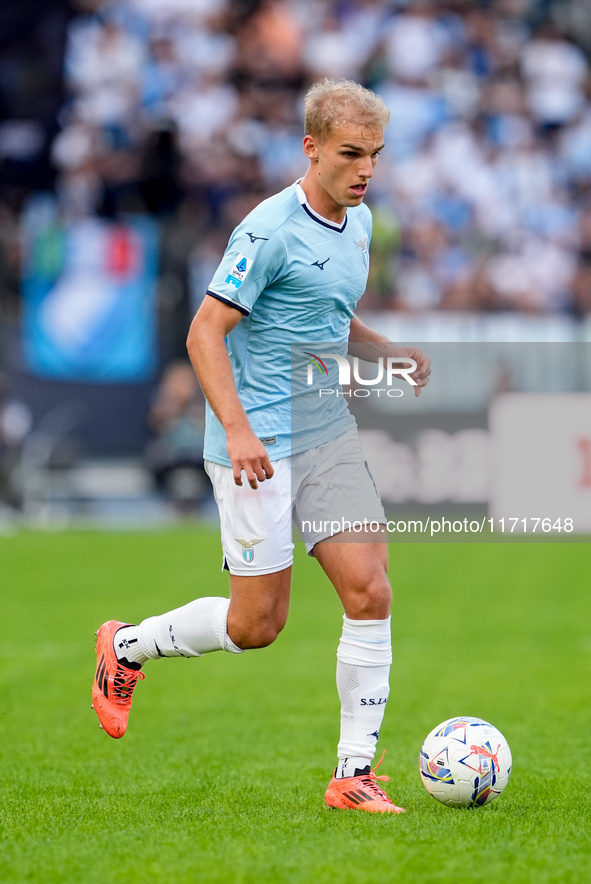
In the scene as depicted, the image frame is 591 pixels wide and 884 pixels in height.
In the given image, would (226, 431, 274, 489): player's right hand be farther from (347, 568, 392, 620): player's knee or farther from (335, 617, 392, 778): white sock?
(335, 617, 392, 778): white sock

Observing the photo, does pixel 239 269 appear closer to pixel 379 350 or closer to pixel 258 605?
pixel 379 350

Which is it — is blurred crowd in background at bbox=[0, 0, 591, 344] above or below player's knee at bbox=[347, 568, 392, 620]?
above

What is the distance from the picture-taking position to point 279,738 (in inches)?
221

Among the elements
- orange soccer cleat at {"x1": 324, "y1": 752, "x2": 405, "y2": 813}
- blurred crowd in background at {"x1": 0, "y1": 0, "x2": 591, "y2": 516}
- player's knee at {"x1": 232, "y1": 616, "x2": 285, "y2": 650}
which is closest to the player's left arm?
player's knee at {"x1": 232, "y1": 616, "x2": 285, "y2": 650}

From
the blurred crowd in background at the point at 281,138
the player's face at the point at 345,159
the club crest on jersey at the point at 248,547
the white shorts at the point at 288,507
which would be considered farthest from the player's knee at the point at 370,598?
the blurred crowd in background at the point at 281,138

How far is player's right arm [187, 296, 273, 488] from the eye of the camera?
3.89 meters

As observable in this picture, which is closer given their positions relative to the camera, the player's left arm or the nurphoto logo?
the nurphoto logo

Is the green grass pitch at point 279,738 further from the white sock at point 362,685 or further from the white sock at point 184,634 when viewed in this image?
the white sock at point 184,634

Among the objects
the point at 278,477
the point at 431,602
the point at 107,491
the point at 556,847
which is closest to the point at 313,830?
the point at 556,847

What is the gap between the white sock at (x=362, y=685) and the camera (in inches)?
166

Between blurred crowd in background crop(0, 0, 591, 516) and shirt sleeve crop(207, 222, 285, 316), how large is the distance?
1197 centimetres

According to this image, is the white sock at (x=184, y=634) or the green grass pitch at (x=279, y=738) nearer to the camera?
the green grass pitch at (x=279, y=738)

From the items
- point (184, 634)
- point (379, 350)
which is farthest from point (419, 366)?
point (184, 634)

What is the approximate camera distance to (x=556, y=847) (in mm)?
3488
